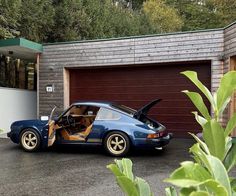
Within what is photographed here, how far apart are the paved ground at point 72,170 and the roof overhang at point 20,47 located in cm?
346

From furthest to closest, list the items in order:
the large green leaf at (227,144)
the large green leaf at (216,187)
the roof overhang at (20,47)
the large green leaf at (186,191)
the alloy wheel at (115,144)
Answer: the roof overhang at (20,47) → the alloy wheel at (115,144) → the large green leaf at (227,144) → the large green leaf at (186,191) → the large green leaf at (216,187)

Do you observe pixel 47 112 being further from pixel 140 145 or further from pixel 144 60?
pixel 140 145

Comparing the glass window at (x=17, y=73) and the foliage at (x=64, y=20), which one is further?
the foliage at (x=64, y=20)

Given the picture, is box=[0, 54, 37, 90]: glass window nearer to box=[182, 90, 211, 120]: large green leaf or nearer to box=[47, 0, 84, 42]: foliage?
box=[47, 0, 84, 42]: foliage

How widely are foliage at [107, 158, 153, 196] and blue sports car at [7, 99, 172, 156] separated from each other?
6618 mm

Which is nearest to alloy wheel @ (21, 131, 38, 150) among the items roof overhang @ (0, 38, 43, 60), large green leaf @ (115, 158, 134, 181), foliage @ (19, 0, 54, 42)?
roof overhang @ (0, 38, 43, 60)

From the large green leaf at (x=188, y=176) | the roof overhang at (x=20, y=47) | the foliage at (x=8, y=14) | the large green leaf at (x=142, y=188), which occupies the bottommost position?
the large green leaf at (x=142, y=188)

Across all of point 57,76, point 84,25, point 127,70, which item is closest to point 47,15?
point 84,25

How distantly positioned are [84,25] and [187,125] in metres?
8.38

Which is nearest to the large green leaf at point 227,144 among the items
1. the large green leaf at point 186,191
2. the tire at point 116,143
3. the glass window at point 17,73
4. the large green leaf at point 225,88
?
the large green leaf at point 225,88

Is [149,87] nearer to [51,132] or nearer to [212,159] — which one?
[51,132]

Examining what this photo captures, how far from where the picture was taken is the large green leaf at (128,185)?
117cm

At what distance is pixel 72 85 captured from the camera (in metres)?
12.7

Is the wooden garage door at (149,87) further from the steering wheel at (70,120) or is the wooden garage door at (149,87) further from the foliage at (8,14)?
the steering wheel at (70,120)
